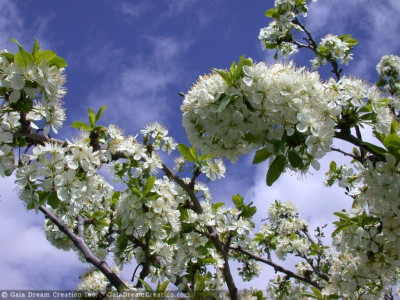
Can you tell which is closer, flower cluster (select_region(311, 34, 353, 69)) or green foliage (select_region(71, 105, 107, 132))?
green foliage (select_region(71, 105, 107, 132))

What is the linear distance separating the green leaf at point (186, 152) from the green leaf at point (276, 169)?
5.65 ft

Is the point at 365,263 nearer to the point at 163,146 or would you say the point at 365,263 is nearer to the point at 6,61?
the point at 163,146

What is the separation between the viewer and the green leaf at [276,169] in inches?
101

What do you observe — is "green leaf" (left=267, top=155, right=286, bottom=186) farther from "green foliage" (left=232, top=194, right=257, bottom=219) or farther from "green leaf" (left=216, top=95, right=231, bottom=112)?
"green foliage" (left=232, top=194, right=257, bottom=219)

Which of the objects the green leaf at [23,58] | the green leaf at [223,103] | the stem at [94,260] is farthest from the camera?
the stem at [94,260]

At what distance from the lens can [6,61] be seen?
9.38 feet

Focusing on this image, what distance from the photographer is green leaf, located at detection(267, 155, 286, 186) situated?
257 centimetres

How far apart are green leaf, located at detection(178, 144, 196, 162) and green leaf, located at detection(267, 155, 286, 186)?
172cm

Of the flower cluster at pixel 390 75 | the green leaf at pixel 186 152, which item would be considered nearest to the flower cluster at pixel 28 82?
the green leaf at pixel 186 152

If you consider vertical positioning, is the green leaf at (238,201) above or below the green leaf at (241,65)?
above

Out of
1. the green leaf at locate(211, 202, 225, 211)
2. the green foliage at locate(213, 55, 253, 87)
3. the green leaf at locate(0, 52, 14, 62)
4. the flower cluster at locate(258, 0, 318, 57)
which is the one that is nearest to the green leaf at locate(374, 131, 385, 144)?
the green foliage at locate(213, 55, 253, 87)

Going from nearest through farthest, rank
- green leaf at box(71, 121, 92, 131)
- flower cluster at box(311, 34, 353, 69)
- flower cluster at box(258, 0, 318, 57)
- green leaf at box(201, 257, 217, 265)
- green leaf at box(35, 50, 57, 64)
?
1. green leaf at box(35, 50, 57, 64)
2. green leaf at box(71, 121, 92, 131)
3. green leaf at box(201, 257, 217, 265)
4. flower cluster at box(311, 34, 353, 69)
5. flower cluster at box(258, 0, 318, 57)

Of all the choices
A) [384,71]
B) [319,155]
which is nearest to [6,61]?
[319,155]

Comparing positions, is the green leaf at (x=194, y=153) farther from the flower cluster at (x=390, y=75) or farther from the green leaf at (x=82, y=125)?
the flower cluster at (x=390, y=75)
